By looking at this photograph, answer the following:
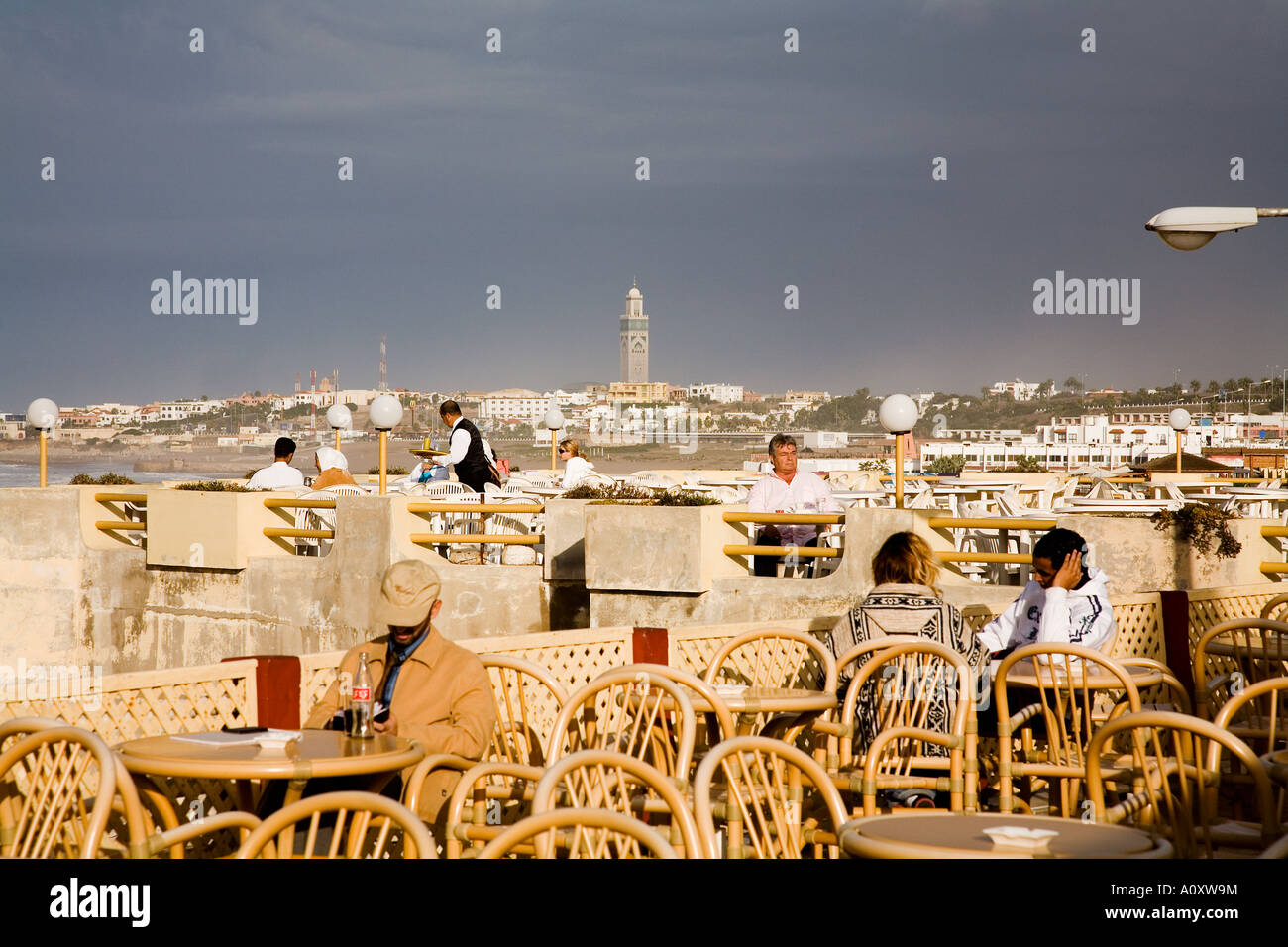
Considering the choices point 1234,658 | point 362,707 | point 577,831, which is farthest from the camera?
point 1234,658

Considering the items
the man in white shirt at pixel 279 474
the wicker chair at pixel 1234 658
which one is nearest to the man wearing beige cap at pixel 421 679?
the wicker chair at pixel 1234 658

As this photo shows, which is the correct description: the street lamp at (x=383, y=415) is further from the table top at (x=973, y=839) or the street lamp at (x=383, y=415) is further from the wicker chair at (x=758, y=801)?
the table top at (x=973, y=839)

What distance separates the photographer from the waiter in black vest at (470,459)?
11.9 metres

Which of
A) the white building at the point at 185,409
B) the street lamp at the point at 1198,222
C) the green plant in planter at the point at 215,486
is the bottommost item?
the green plant in planter at the point at 215,486

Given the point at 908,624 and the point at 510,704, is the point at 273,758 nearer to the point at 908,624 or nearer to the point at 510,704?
the point at 510,704

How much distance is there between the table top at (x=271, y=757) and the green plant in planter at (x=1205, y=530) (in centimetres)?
595

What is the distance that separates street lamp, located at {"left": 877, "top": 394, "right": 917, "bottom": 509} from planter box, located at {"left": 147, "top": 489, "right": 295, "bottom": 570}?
496 cm

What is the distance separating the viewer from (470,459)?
12.0 m

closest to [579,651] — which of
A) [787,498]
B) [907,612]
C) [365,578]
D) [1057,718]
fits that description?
[907,612]

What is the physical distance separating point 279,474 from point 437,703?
8.81 metres

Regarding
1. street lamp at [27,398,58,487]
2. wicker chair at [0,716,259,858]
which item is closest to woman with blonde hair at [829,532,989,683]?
wicker chair at [0,716,259,858]

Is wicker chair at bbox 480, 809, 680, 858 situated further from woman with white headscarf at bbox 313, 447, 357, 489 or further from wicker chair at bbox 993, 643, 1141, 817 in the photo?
woman with white headscarf at bbox 313, 447, 357, 489
